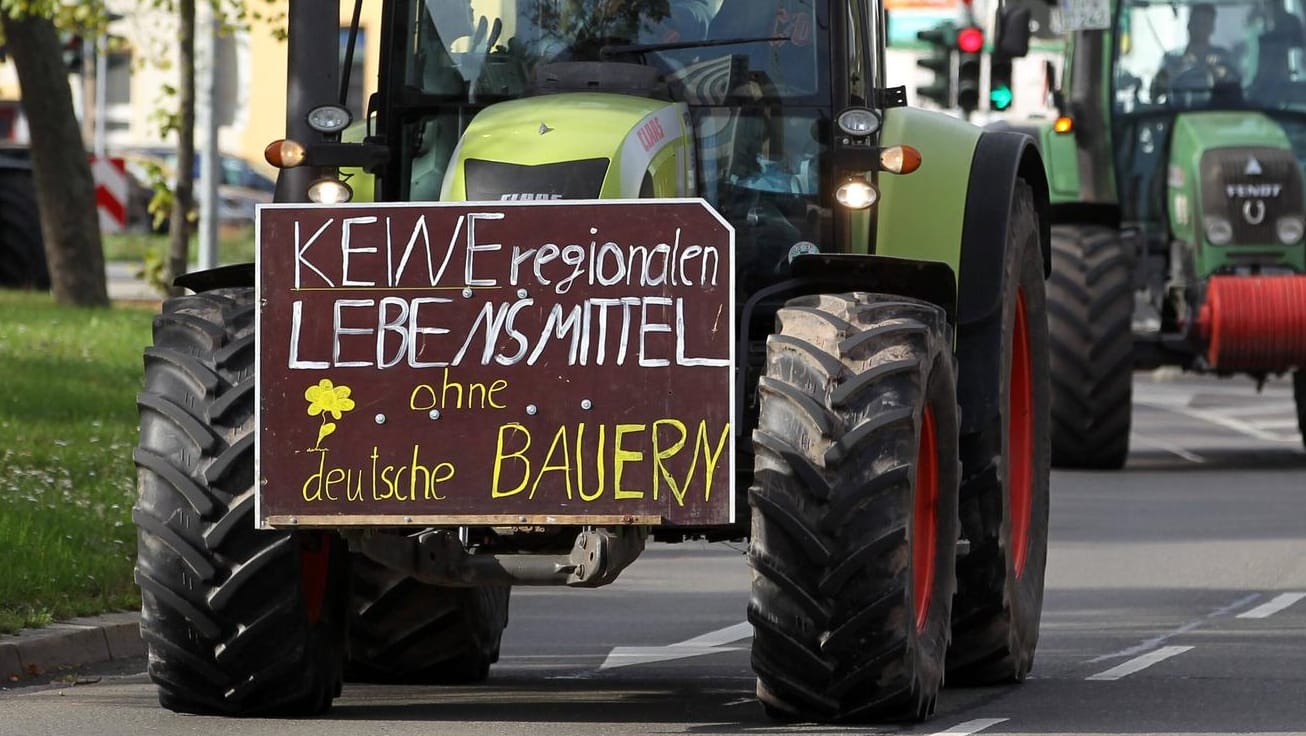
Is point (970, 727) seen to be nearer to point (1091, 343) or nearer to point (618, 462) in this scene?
point (618, 462)

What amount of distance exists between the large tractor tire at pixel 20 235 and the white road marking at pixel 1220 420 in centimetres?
1114

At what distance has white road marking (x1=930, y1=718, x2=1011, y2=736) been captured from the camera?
8250 millimetres

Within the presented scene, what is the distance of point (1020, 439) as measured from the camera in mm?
10516

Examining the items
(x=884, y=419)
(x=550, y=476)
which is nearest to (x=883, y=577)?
(x=884, y=419)

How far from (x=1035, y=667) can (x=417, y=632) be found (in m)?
2.12

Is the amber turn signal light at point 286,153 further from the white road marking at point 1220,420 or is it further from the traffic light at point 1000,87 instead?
the white road marking at point 1220,420

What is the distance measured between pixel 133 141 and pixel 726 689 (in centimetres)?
6452

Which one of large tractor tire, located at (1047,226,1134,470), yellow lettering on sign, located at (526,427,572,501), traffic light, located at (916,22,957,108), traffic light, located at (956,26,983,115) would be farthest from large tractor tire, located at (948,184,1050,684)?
traffic light, located at (916,22,957,108)

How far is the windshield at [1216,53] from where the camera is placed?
19.1 meters

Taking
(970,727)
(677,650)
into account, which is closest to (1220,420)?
(677,650)

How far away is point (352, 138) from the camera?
945cm

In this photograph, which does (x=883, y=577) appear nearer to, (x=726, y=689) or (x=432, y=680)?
(x=726, y=689)

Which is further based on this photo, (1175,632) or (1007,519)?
(1175,632)

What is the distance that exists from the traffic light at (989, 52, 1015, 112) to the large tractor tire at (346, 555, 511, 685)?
822cm
